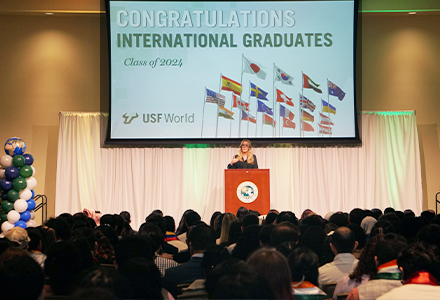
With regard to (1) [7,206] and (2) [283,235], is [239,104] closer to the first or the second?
(1) [7,206]

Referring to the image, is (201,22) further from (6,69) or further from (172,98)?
(6,69)

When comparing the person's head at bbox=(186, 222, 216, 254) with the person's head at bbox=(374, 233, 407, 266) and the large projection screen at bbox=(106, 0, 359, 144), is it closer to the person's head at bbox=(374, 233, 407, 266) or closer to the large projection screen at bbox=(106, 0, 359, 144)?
the person's head at bbox=(374, 233, 407, 266)

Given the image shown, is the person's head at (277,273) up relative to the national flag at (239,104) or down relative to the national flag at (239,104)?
down

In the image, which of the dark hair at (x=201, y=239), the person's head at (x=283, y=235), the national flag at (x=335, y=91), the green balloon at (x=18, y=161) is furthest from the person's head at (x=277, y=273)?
the national flag at (x=335, y=91)

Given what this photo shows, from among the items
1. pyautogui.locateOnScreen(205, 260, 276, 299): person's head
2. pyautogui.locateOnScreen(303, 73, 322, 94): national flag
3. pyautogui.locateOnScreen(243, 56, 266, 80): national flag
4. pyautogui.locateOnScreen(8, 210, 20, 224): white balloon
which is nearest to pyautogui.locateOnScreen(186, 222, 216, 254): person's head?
pyautogui.locateOnScreen(205, 260, 276, 299): person's head

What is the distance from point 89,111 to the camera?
1009cm

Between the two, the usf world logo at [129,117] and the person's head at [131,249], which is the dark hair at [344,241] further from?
the usf world logo at [129,117]

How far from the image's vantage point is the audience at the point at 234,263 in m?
1.67

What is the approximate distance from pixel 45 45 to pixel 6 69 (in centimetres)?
95

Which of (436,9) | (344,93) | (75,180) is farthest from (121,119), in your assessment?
(436,9)

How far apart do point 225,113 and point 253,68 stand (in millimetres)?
1069

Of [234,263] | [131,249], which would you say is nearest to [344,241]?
[131,249]

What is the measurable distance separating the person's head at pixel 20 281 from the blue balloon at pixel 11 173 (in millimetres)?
6964

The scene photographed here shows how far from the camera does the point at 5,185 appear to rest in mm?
8062
